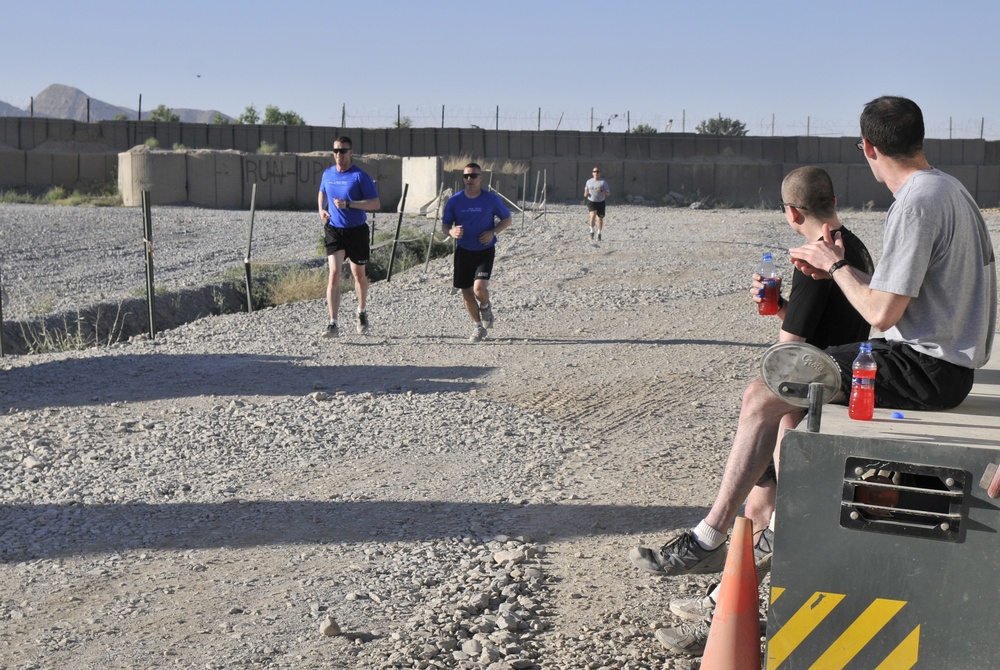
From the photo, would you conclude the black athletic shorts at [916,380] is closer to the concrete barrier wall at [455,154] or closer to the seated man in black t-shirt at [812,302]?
the seated man in black t-shirt at [812,302]

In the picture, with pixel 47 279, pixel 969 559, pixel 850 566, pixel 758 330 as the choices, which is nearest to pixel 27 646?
pixel 850 566

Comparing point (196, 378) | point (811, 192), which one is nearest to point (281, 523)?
point (811, 192)

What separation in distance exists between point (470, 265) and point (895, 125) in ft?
23.4

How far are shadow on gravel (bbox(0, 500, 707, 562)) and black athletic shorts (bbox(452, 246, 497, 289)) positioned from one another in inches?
197

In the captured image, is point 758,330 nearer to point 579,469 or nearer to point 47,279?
point 579,469

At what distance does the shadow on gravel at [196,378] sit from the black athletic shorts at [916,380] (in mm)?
5042

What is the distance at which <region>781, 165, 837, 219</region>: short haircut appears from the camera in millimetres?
4406

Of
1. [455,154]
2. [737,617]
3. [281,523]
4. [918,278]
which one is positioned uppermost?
[455,154]

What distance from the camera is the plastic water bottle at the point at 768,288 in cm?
464

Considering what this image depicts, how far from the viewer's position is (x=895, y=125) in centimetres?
355

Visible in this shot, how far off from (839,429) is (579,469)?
3186 mm

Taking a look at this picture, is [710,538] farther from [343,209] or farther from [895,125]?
[343,209]

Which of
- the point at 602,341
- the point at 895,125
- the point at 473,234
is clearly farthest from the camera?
the point at 602,341

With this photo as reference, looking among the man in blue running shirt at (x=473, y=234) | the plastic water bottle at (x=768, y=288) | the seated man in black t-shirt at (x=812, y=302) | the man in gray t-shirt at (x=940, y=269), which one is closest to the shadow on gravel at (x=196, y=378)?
the man in blue running shirt at (x=473, y=234)
